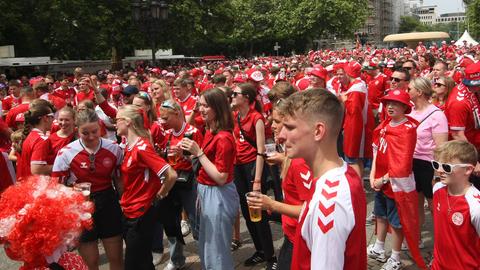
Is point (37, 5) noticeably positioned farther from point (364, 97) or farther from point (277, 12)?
point (277, 12)

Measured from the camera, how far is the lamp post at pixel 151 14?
17.2m

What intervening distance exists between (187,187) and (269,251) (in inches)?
43.4

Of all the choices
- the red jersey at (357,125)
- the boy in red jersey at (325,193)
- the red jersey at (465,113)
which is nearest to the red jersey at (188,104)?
the red jersey at (357,125)

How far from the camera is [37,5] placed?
2894cm

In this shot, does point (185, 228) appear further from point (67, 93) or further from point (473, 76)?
point (67, 93)

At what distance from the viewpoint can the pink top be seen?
4855mm

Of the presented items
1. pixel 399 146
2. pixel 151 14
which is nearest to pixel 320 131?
pixel 399 146

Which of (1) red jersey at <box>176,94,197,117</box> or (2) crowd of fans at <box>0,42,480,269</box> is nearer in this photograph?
(2) crowd of fans at <box>0,42,480,269</box>

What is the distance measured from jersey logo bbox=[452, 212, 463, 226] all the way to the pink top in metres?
1.74

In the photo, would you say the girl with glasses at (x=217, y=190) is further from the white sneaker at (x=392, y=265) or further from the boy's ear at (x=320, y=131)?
the boy's ear at (x=320, y=131)

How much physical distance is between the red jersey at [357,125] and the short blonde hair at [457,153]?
123 inches

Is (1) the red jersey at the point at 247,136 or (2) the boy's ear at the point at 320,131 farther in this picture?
(1) the red jersey at the point at 247,136

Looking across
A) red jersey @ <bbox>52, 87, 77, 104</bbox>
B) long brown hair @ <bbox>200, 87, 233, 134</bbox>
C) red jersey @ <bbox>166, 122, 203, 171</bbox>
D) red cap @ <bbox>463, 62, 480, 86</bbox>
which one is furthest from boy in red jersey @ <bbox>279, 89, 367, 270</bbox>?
red jersey @ <bbox>52, 87, 77, 104</bbox>

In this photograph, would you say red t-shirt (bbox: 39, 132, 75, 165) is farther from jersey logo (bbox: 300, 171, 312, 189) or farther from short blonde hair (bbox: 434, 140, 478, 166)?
short blonde hair (bbox: 434, 140, 478, 166)
